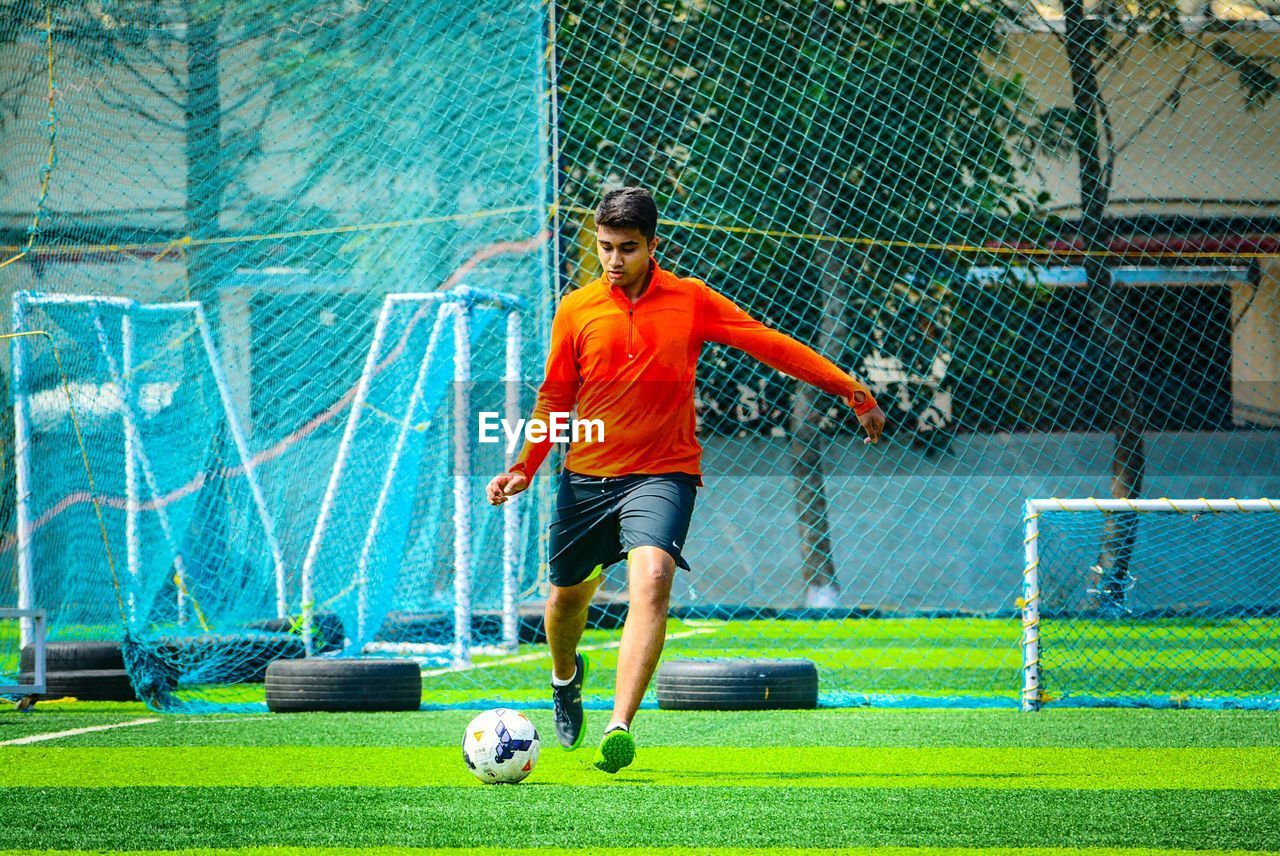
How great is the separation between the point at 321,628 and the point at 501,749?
5.03 metres

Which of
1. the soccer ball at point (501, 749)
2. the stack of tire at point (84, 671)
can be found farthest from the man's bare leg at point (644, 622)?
the stack of tire at point (84, 671)

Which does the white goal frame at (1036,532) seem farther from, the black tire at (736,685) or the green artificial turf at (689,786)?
the black tire at (736,685)

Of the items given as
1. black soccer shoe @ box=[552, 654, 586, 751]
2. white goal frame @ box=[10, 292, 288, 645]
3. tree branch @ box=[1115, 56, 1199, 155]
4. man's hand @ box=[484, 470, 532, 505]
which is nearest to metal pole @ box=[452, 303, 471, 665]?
white goal frame @ box=[10, 292, 288, 645]

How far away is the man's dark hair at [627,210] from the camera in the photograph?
4.85 m

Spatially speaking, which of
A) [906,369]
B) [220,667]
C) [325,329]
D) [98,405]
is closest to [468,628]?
[220,667]

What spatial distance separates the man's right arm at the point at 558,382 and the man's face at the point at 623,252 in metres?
0.26

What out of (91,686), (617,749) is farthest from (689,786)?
(91,686)

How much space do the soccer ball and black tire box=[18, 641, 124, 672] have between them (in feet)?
13.0

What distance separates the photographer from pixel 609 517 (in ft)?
16.5

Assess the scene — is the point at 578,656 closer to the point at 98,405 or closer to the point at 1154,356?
the point at 98,405

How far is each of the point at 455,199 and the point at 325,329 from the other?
4.34ft

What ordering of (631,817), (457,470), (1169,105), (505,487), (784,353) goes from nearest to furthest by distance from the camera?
(631,817)
(505,487)
(784,353)
(457,470)
(1169,105)

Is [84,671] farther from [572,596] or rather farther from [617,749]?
[617,749]

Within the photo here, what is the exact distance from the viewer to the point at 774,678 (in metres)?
7.02
